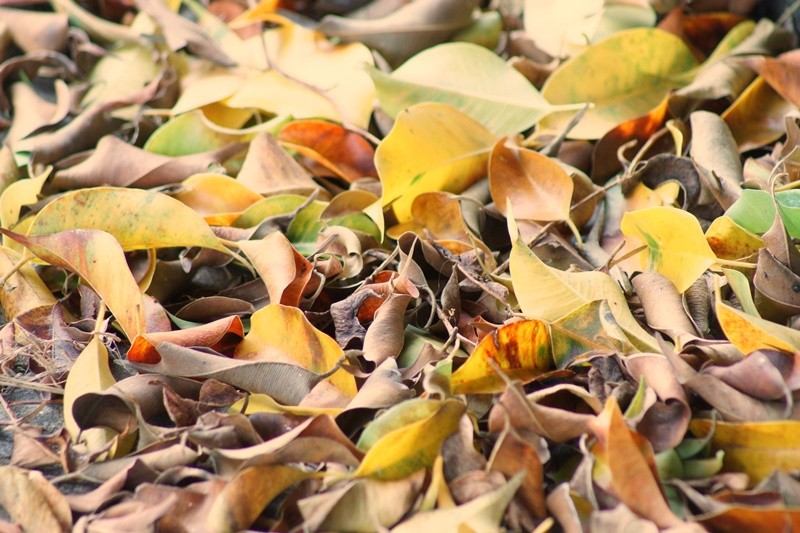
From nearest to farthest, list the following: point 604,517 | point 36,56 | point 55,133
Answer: point 604,517 < point 55,133 < point 36,56

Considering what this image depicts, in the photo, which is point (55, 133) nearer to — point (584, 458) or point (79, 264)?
point (79, 264)

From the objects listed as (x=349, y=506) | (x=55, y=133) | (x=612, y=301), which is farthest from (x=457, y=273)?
(x=55, y=133)

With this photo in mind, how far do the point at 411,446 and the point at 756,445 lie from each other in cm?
20

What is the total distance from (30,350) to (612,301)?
423mm

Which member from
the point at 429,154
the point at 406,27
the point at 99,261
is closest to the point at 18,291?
the point at 99,261

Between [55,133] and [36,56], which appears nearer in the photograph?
[55,133]

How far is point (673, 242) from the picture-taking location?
0.58m

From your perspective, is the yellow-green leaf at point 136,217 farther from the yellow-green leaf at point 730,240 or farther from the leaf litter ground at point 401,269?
the yellow-green leaf at point 730,240

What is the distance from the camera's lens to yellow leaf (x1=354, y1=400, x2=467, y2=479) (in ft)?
1.51

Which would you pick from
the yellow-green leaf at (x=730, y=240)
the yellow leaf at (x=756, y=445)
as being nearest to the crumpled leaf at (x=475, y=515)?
the yellow leaf at (x=756, y=445)

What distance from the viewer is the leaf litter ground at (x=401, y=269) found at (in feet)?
1.52

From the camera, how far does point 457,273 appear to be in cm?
63

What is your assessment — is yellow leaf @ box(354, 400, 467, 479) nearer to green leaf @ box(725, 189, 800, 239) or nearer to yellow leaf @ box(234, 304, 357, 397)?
yellow leaf @ box(234, 304, 357, 397)

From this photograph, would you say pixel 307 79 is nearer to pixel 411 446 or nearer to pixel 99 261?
pixel 99 261
